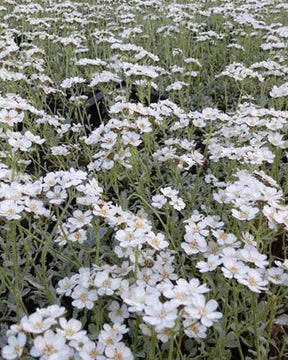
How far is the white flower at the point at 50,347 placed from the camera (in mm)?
992

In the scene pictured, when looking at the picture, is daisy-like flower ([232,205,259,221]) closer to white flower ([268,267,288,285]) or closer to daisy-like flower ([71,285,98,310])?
white flower ([268,267,288,285])

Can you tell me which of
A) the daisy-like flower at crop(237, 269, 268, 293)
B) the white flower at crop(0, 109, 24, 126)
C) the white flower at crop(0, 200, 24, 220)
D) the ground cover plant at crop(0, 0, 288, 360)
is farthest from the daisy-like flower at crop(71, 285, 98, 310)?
the white flower at crop(0, 109, 24, 126)

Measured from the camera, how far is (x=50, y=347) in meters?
1.00

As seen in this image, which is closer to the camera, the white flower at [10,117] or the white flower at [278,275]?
the white flower at [278,275]

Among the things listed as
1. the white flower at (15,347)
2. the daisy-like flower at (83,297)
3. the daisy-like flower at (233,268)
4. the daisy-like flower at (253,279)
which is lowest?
the daisy-like flower at (83,297)

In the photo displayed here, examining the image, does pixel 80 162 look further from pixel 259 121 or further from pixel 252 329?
pixel 252 329

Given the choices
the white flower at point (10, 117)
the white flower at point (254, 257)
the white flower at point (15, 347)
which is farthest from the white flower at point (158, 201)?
the white flower at point (15, 347)

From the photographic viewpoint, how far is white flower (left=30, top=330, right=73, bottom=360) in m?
0.99

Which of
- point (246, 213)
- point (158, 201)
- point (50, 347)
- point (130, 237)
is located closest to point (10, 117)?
point (158, 201)

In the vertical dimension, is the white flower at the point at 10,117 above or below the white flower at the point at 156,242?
above

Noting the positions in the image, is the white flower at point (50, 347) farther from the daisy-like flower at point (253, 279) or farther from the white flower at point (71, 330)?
the daisy-like flower at point (253, 279)

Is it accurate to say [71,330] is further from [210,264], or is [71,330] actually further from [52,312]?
[210,264]

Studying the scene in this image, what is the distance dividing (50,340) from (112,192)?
1404mm

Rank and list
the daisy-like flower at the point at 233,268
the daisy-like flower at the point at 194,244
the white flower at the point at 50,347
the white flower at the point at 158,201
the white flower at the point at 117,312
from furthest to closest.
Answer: the white flower at the point at 158,201
the daisy-like flower at the point at 194,244
the white flower at the point at 117,312
the daisy-like flower at the point at 233,268
the white flower at the point at 50,347
